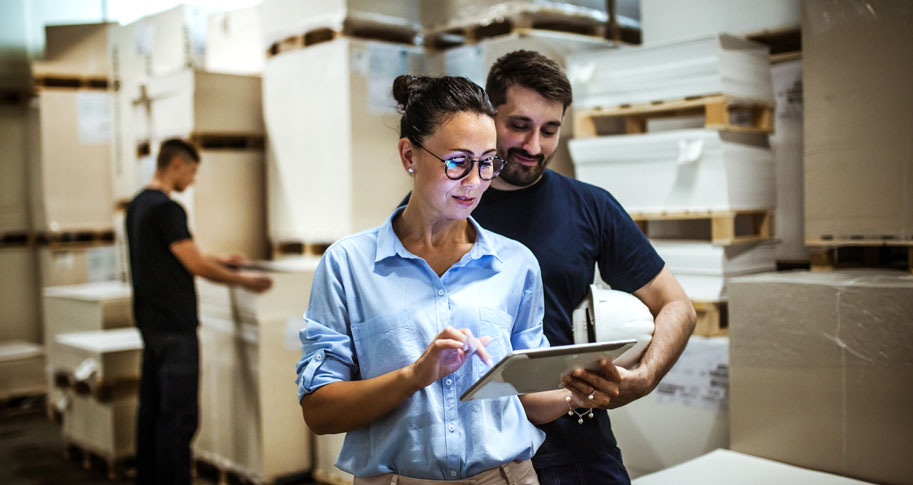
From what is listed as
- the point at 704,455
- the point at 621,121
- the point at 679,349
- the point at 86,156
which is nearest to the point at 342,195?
the point at 621,121

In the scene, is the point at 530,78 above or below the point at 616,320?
above

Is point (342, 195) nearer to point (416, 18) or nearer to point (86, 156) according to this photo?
point (416, 18)

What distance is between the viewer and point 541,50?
4004 millimetres

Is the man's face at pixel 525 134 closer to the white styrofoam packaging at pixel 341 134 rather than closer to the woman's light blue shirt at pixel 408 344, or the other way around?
the woman's light blue shirt at pixel 408 344

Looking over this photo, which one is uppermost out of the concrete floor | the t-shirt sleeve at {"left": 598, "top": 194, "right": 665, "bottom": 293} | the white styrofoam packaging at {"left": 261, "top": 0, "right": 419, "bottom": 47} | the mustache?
the white styrofoam packaging at {"left": 261, "top": 0, "right": 419, "bottom": 47}

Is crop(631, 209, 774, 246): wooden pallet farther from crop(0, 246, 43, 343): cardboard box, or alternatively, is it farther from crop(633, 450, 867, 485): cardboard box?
crop(0, 246, 43, 343): cardboard box

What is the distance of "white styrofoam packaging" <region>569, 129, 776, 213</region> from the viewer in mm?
3533

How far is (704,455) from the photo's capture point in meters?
3.31

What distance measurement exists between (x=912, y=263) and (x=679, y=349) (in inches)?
52.8

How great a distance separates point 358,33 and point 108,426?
301cm

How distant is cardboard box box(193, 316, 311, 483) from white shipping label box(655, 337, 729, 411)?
7.14ft

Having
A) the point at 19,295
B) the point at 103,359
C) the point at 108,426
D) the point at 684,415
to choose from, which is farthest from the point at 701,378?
the point at 19,295

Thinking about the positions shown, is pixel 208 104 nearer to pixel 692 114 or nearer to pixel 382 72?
pixel 382 72

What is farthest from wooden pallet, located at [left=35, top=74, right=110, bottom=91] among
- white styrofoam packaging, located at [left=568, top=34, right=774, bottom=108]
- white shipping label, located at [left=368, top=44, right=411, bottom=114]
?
white styrofoam packaging, located at [left=568, top=34, right=774, bottom=108]
